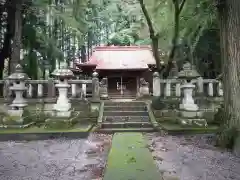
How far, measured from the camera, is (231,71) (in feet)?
21.3

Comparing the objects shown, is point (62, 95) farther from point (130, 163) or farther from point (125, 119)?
point (130, 163)

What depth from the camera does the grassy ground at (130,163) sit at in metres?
3.99

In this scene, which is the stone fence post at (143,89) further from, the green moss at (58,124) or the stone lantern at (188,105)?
the green moss at (58,124)

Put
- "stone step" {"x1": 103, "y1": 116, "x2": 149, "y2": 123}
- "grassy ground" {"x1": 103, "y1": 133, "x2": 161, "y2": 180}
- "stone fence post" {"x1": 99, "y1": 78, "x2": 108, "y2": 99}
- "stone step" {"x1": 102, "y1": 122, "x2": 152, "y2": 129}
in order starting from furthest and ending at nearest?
"stone fence post" {"x1": 99, "y1": 78, "x2": 108, "y2": 99}, "stone step" {"x1": 103, "y1": 116, "x2": 149, "y2": 123}, "stone step" {"x1": 102, "y1": 122, "x2": 152, "y2": 129}, "grassy ground" {"x1": 103, "y1": 133, "x2": 161, "y2": 180}

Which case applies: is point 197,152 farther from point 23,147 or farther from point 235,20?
point 23,147

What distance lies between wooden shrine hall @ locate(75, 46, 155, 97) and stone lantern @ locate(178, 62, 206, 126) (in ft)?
27.2

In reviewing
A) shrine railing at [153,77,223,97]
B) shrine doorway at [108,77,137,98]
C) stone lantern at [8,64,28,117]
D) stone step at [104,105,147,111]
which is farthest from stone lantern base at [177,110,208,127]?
shrine doorway at [108,77,137,98]

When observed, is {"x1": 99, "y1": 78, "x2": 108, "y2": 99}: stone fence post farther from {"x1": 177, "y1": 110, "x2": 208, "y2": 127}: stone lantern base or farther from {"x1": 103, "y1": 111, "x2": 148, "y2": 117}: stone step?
{"x1": 177, "y1": 110, "x2": 208, "y2": 127}: stone lantern base

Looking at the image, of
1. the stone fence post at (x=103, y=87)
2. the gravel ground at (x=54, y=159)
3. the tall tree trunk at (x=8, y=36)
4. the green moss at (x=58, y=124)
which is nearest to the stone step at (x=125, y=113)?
the green moss at (x=58, y=124)

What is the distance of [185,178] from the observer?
4473 mm

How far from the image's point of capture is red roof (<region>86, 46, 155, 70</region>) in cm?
1833

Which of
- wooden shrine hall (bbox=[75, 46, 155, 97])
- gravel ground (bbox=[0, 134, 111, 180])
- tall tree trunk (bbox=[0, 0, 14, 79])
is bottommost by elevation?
gravel ground (bbox=[0, 134, 111, 180])

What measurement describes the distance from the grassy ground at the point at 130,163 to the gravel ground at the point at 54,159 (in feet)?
1.23

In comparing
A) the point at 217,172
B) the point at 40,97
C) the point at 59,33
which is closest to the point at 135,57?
the point at 59,33
